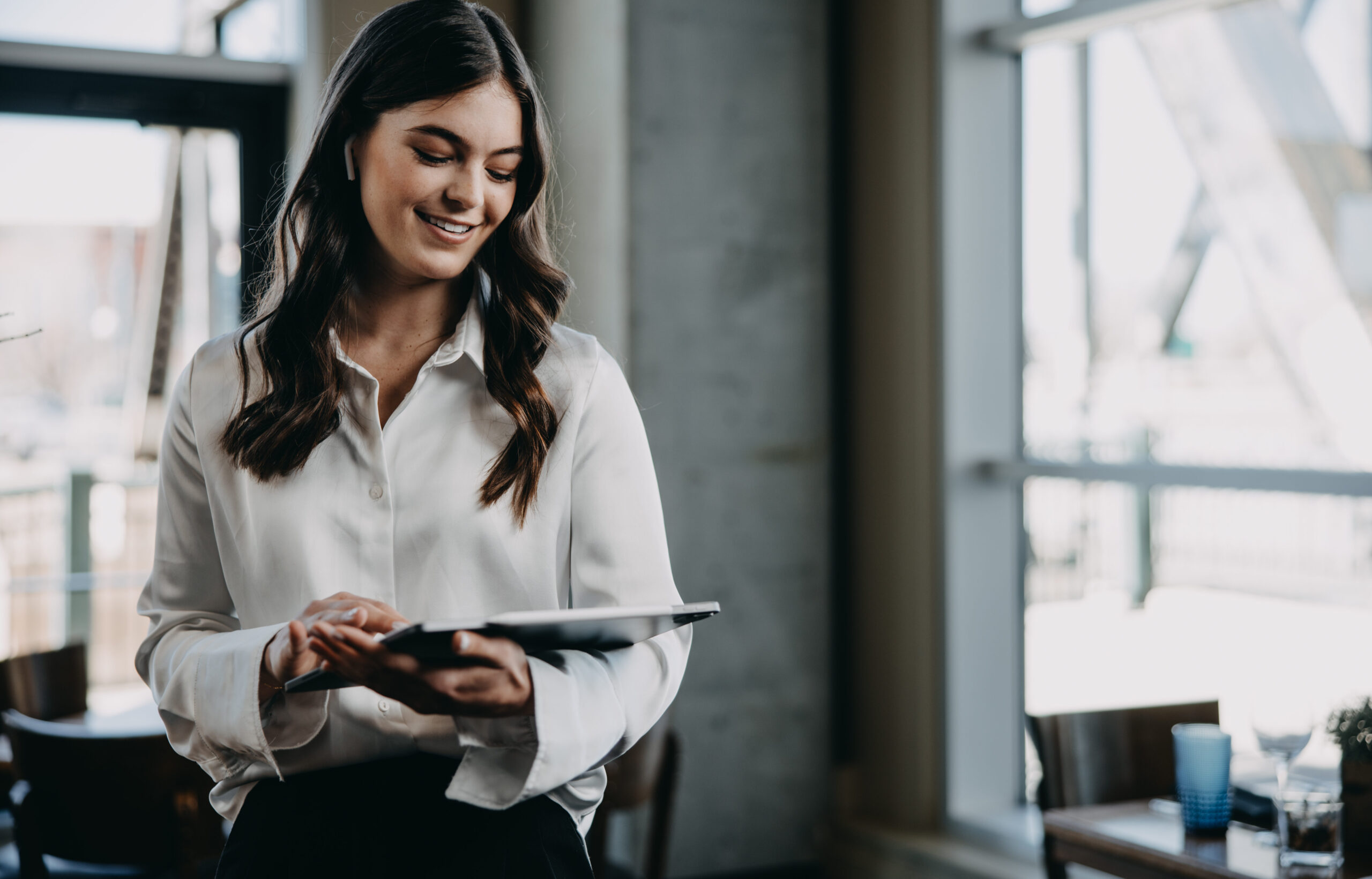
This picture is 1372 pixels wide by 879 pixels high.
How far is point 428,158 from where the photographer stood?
1.08 metres

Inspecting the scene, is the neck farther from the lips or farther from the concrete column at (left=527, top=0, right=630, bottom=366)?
the concrete column at (left=527, top=0, right=630, bottom=366)

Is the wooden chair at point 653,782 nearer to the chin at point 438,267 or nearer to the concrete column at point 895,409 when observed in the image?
the concrete column at point 895,409

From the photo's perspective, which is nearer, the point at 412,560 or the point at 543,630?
the point at 543,630

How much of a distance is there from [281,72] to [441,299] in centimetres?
316

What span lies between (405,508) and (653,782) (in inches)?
62.9

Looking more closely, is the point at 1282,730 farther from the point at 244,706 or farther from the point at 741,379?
the point at 741,379

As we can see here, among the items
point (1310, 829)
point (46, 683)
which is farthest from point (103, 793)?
point (1310, 829)

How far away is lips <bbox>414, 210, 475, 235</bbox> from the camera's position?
42.7 inches

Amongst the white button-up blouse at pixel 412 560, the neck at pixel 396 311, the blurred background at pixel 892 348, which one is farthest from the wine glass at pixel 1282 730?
the neck at pixel 396 311

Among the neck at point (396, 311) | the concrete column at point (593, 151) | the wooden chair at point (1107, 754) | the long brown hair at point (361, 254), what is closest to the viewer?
the long brown hair at point (361, 254)

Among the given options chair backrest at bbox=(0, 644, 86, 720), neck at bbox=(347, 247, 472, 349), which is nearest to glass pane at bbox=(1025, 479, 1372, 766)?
neck at bbox=(347, 247, 472, 349)

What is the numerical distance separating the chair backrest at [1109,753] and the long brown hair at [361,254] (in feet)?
4.61

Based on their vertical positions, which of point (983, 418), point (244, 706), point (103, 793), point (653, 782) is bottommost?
point (653, 782)

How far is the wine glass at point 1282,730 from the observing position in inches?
73.3
